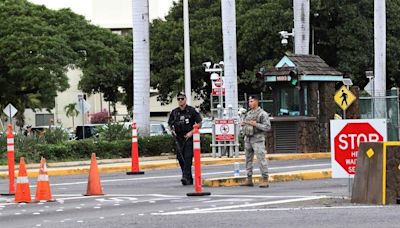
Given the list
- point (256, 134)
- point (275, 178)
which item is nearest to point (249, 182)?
point (256, 134)

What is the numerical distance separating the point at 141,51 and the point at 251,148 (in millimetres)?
13495

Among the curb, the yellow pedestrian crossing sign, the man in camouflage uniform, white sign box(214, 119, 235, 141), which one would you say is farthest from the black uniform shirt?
the yellow pedestrian crossing sign

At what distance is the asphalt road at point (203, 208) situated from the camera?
12109 millimetres

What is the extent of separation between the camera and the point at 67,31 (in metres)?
54.7

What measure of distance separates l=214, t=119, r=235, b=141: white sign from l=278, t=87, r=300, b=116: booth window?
119 inches

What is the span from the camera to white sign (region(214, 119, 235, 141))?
1132 inches

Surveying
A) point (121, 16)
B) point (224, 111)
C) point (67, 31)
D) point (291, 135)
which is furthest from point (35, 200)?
point (121, 16)

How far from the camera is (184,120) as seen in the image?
60.8 feet

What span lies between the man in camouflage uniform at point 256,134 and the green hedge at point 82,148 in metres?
12.1

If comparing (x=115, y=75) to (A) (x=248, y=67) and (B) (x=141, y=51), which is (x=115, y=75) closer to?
(A) (x=248, y=67)

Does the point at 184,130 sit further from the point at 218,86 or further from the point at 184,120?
the point at 218,86

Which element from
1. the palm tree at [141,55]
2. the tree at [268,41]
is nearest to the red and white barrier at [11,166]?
the palm tree at [141,55]

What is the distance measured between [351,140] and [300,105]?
16.9 m

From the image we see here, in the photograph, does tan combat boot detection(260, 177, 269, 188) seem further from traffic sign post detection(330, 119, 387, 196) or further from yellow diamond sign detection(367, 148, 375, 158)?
yellow diamond sign detection(367, 148, 375, 158)
